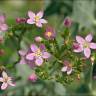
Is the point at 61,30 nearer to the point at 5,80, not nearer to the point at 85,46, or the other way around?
the point at 85,46

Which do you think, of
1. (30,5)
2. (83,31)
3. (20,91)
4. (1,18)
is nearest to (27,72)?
(20,91)

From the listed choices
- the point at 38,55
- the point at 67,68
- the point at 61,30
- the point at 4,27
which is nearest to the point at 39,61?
the point at 38,55

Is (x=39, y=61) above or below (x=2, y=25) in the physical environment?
below

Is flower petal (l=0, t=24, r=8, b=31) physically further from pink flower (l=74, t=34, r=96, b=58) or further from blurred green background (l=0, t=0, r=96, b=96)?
pink flower (l=74, t=34, r=96, b=58)

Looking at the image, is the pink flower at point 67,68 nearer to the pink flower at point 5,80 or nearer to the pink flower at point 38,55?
the pink flower at point 38,55

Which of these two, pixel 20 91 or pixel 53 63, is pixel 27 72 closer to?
pixel 20 91

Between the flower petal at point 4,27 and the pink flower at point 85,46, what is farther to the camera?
the flower petal at point 4,27

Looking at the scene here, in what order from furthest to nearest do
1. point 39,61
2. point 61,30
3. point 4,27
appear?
point 61,30 → point 4,27 → point 39,61

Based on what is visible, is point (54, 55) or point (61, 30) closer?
point (54, 55)

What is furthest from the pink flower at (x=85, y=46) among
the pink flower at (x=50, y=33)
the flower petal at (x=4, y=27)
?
the flower petal at (x=4, y=27)

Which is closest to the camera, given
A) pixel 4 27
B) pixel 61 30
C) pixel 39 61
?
pixel 39 61

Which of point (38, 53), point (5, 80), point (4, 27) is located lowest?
point (5, 80)
